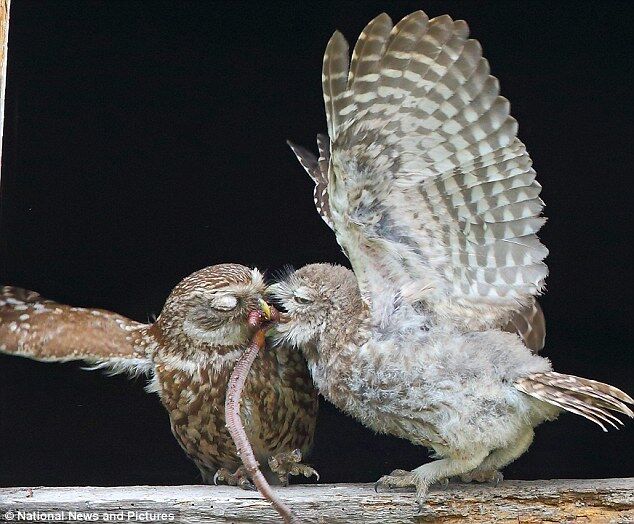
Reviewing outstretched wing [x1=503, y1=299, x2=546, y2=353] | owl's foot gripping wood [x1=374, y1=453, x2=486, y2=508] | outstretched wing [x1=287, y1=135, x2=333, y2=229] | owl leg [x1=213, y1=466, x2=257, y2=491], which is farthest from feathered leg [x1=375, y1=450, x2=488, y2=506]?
outstretched wing [x1=287, y1=135, x2=333, y2=229]

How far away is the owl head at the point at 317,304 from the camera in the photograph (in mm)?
2693

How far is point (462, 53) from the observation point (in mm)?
2498

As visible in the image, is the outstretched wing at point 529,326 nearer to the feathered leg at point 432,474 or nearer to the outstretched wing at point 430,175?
the outstretched wing at point 430,175

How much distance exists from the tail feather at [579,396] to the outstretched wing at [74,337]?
1.02 m

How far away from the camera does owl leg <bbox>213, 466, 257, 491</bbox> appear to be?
2.73 meters

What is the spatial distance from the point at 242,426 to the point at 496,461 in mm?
626

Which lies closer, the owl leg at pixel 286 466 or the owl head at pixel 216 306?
the owl head at pixel 216 306

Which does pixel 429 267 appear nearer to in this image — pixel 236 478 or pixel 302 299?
pixel 302 299

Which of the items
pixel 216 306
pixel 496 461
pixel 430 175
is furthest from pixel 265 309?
pixel 496 461

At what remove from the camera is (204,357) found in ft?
9.23

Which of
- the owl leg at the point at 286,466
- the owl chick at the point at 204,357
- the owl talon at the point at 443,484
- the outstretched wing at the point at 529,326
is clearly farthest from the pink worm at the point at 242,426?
the outstretched wing at the point at 529,326

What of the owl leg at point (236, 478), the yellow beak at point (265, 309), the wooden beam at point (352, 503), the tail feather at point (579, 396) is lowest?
the wooden beam at point (352, 503)

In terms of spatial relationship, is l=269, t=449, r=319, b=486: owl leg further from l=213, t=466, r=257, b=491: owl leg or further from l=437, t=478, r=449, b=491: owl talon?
l=437, t=478, r=449, b=491: owl talon

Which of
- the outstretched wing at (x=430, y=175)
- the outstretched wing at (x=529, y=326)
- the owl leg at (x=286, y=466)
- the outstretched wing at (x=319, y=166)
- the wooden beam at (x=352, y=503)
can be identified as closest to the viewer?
the outstretched wing at (x=430, y=175)
